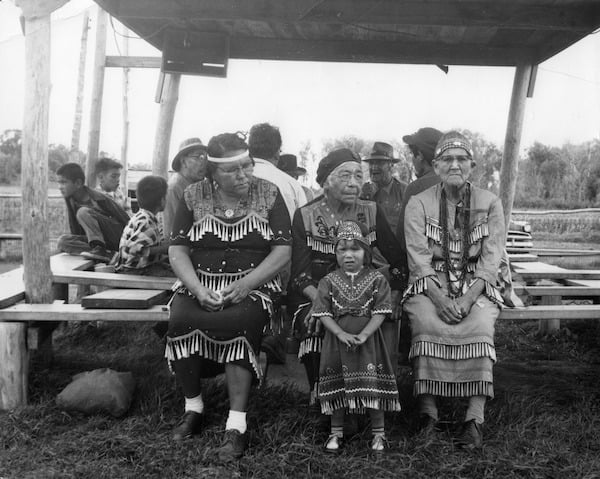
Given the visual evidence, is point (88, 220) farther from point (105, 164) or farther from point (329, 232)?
point (329, 232)

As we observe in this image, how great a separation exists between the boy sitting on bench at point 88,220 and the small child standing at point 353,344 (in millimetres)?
3065

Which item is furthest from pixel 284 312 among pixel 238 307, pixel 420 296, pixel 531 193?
pixel 531 193

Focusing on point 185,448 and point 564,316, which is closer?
point 185,448

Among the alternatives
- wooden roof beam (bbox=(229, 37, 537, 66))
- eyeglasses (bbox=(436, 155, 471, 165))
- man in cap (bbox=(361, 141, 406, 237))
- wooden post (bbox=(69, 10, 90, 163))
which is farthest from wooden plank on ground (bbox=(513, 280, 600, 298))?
wooden post (bbox=(69, 10, 90, 163))

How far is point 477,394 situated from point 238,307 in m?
1.40

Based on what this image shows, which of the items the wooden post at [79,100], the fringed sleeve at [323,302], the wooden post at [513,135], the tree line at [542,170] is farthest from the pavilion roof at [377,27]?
the wooden post at [79,100]

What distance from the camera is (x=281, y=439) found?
3.44m

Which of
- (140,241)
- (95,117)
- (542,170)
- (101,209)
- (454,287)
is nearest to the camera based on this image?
(454,287)

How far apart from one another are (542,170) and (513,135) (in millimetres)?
18324

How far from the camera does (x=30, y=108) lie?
416cm

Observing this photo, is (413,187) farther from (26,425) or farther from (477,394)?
(26,425)

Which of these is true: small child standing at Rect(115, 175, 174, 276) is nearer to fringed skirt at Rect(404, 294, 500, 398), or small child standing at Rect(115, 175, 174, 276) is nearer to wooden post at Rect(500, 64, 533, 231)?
fringed skirt at Rect(404, 294, 500, 398)

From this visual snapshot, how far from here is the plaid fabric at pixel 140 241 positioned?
474 cm

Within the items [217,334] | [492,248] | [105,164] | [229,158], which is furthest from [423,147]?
[105,164]
